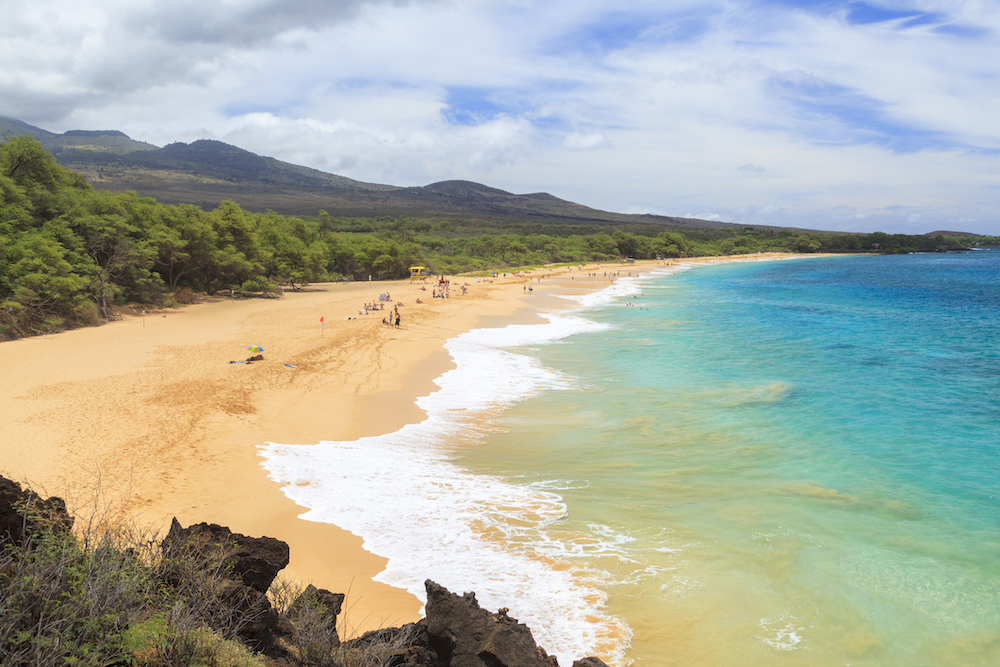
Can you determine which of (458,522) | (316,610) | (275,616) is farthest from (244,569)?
(458,522)

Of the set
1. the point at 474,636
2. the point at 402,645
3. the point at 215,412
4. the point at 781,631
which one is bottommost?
the point at 781,631

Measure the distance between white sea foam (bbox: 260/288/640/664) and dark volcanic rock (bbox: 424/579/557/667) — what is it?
1765 mm

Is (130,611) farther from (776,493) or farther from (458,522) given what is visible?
(776,493)

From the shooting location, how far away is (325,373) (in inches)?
698

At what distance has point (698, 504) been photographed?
973cm

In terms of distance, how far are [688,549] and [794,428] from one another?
25.4ft

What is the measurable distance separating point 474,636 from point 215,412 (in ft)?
35.2

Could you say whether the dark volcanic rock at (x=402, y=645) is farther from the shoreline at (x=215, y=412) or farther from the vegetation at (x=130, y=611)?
the shoreline at (x=215, y=412)

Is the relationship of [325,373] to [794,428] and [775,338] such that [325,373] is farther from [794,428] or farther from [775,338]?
[775,338]

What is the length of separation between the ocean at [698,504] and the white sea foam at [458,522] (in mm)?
38

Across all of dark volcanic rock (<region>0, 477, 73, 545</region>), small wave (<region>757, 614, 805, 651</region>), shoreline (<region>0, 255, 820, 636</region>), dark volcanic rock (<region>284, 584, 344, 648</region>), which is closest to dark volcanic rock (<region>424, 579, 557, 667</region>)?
dark volcanic rock (<region>284, 584, 344, 648</region>)

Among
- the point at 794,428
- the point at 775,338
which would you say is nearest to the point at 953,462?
the point at 794,428

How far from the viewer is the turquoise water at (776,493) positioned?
6.70m

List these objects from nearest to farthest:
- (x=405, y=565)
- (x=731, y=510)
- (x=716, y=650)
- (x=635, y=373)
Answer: (x=716, y=650) < (x=405, y=565) < (x=731, y=510) < (x=635, y=373)
